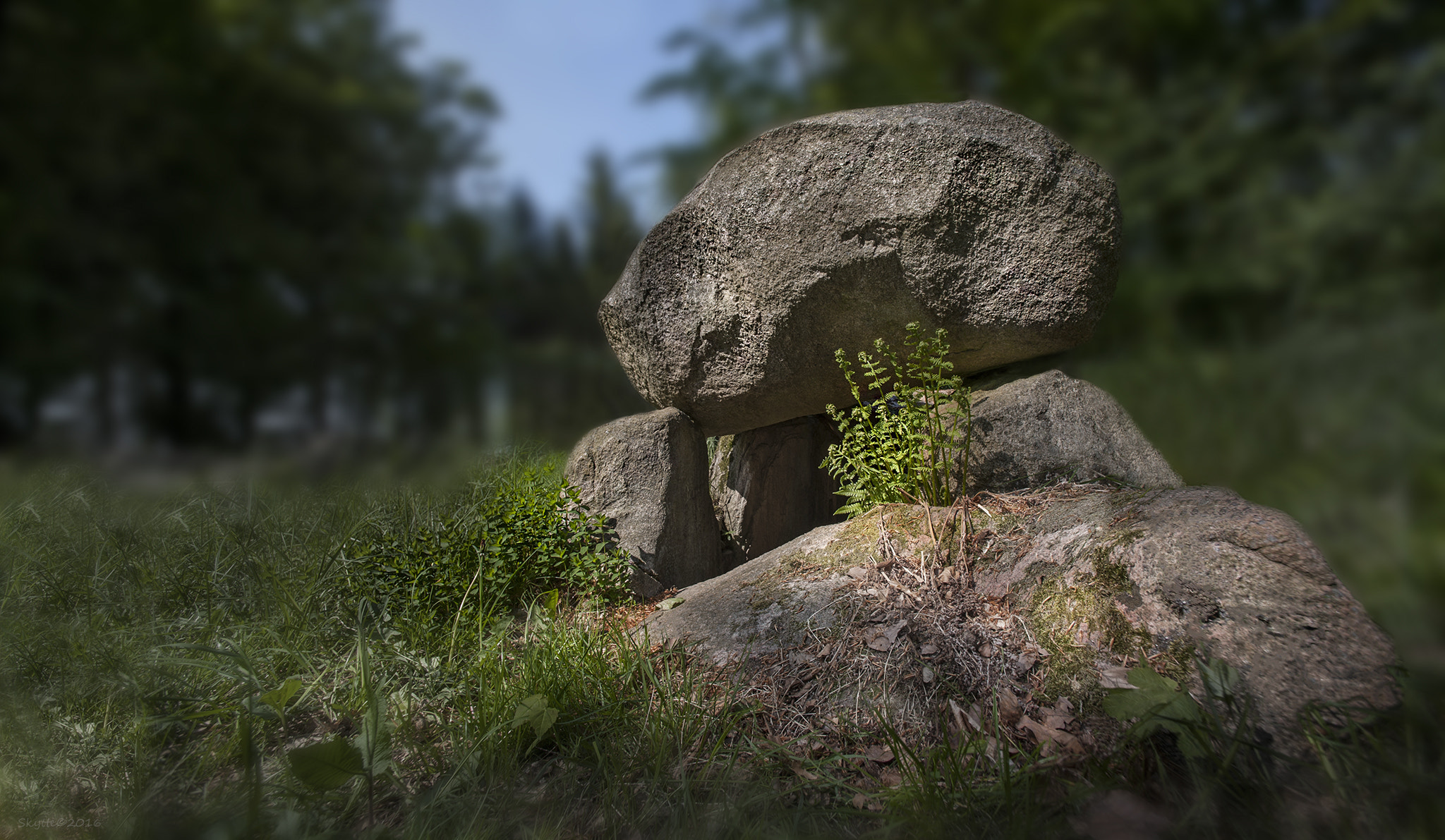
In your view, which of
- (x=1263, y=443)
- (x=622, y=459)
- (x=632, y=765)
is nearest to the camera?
(x=1263, y=443)

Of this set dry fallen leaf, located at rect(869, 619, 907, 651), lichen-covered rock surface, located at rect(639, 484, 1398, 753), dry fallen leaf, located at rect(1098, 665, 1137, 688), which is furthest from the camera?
dry fallen leaf, located at rect(869, 619, 907, 651)

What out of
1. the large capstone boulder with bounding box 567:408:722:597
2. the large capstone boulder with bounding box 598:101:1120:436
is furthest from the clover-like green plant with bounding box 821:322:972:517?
the large capstone boulder with bounding box 567:408:722:597

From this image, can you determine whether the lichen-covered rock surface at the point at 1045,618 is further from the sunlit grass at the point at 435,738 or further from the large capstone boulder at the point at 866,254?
the large capstone boulder at the point at 866,254

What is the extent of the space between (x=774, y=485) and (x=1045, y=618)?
196cm

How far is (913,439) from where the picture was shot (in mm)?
2529

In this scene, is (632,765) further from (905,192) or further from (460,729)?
(905,192)

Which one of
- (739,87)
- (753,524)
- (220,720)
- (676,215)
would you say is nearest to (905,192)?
(676,215)

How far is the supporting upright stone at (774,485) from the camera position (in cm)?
379

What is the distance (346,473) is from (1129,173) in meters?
3.64

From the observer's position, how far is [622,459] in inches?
122

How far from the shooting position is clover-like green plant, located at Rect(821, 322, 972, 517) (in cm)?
249

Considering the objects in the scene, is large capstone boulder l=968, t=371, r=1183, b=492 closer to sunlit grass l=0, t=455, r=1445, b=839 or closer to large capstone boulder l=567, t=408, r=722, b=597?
sunlit grass l=0, t=455, r=1445, b=839

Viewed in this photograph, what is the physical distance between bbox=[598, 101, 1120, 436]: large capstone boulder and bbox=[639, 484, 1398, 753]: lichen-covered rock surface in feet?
2.36

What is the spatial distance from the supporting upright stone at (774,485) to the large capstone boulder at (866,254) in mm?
654
